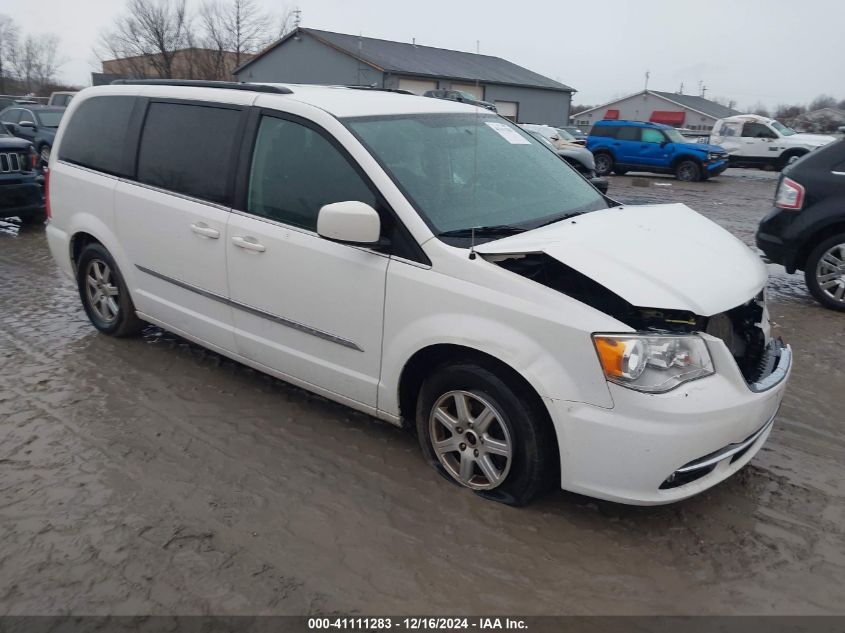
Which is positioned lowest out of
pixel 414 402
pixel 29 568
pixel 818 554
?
pixel 29 568

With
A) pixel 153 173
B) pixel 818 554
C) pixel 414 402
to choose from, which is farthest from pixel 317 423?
pixel 818 554

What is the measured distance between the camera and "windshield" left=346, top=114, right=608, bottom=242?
340 centimetres

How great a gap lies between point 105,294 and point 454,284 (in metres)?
3.30

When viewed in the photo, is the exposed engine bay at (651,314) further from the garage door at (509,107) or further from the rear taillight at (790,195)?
the garage door at (509,107)

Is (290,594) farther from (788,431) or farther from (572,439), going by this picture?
(788,431)

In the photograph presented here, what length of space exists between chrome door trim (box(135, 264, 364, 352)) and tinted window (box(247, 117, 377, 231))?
53 centimetres

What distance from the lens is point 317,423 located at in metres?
4.01

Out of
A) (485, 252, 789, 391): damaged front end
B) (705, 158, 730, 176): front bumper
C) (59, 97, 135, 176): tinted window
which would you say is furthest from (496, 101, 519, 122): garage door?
(485, 252, 789, 391): damaged front end

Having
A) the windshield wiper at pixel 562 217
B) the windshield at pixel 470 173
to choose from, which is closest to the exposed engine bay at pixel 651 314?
the windshield at pixel 470 173

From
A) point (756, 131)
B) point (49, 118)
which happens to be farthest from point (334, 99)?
point (756, 131)

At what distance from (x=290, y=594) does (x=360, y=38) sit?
127 ft

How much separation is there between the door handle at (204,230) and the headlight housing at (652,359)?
7.62 feet

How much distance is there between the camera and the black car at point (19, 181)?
30.5 ft

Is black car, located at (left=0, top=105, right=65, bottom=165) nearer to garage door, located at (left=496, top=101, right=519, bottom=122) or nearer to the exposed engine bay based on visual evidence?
the exposed engine bay
